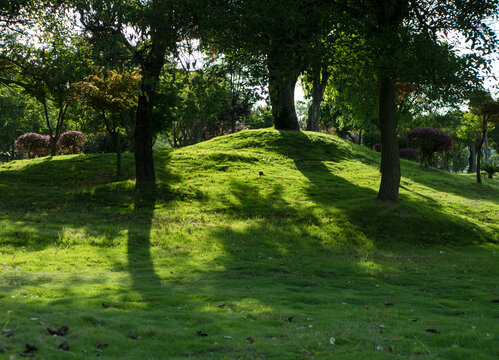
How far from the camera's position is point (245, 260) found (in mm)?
13203

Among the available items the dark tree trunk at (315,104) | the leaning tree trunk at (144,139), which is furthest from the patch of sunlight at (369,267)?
the dark tree trunk at (315,104)

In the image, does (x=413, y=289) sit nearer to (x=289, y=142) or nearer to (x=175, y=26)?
(x=175, y=26)

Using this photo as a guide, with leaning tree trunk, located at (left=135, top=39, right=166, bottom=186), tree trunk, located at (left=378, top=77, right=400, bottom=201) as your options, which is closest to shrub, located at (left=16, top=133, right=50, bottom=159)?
leaning tree trunk, located at (left=135, top=39, right=166, bottom=186)

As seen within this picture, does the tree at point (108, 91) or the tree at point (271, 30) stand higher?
the tree at point (271, 30)

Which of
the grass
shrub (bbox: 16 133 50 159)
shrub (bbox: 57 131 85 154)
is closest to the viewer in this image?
the grass

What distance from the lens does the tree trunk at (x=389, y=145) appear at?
18.8 m

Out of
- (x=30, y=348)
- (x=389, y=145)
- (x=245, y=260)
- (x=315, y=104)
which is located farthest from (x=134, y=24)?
(x=315, y=104)

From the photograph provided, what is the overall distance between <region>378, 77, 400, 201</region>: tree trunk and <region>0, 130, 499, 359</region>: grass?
2.79ft

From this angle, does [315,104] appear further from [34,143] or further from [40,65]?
[34,143]

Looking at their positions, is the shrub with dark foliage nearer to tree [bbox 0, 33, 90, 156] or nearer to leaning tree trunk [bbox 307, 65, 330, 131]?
leaning tree trunk [bbox 307, 65, 330, 131]

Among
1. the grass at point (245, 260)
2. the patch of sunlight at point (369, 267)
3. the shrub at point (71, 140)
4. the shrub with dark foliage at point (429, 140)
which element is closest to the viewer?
the grass at point (245, 260)

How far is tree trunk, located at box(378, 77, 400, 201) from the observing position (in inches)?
739

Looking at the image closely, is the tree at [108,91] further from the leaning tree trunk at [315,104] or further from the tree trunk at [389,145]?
the leaning tree trunk at [315,104]

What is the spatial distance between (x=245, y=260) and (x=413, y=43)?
1081cm
